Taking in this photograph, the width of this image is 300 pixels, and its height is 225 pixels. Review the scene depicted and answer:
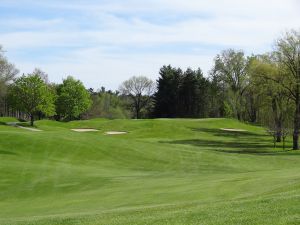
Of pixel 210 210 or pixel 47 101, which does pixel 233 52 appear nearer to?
pixel 47 101

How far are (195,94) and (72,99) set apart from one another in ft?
103

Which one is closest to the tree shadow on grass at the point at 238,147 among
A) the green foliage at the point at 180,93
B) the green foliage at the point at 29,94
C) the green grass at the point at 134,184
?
the green grass at the point at 134,184

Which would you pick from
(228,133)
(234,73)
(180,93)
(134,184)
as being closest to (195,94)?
(180,93)

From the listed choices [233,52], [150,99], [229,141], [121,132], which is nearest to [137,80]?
[150,99]

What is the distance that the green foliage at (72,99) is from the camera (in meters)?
100

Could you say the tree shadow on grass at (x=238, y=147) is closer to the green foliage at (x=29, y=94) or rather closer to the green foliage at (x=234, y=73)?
the green foliage at (x=29, y=94)

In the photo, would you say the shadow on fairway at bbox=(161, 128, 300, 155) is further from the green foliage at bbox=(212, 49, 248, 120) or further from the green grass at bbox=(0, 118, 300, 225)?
the green foliage at bbox=(212, 49, 248, 120)

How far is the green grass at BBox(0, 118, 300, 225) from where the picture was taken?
44.7ft

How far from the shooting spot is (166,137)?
6888 cm

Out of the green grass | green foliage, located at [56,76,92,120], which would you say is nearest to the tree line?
green foliage, located at [56,76,92,120]

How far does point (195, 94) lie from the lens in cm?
11538

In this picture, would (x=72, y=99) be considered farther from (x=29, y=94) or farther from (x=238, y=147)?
(x=238, y=147)

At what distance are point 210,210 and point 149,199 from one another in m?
6.66

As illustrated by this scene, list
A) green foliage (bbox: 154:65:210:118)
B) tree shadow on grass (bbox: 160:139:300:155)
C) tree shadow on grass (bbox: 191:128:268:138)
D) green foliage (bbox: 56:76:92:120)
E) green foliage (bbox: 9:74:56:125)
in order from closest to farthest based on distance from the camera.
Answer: tree shadow on grass (bbox: 160:139:300:155) < green foliage (bbox: 9:74:56:125) < tree shadow on grass (bbox: 191:128:268:138) < green foliage (bbox: 56:76:92:120) < green foliage (bbox: 154:65:210:118)
